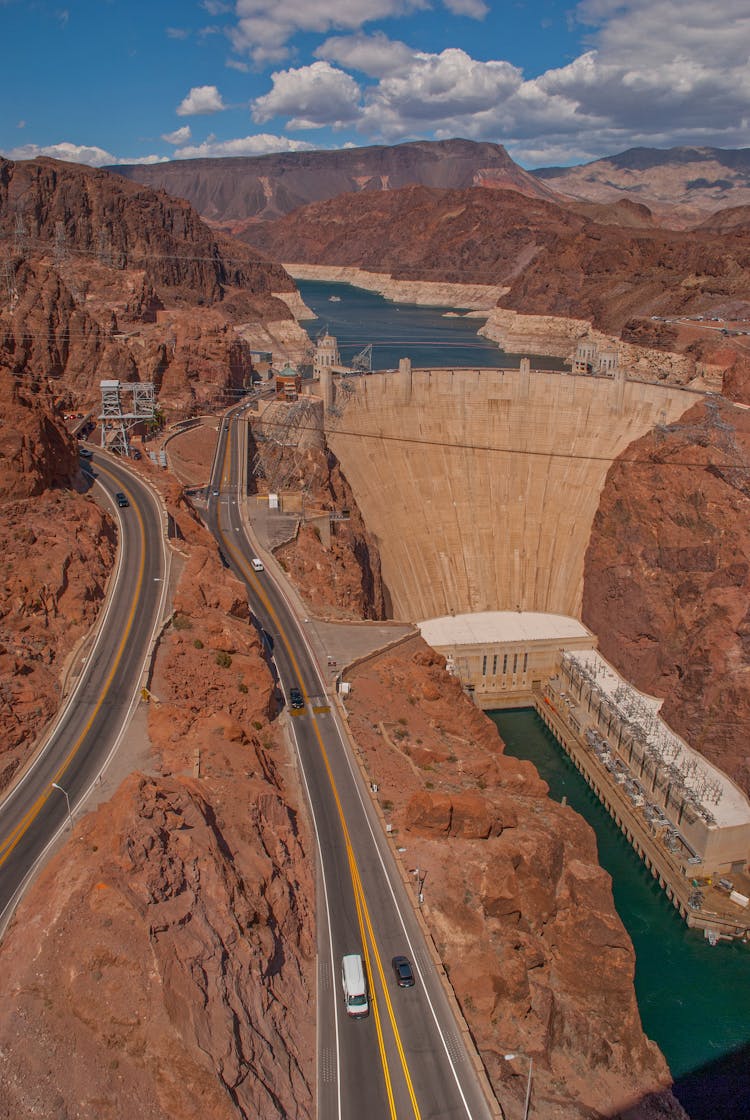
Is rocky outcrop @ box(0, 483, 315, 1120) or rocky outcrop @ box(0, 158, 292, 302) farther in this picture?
rocky outcrop @ box(0, 158, 292, 302)

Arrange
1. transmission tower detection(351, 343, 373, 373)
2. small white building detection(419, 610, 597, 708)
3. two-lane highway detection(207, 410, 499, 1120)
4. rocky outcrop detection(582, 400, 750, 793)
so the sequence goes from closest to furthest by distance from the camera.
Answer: two-lane highway detection(207, 410, 499, 1120), rocky outcrop detection(582, 400, 750, 793), small white building detection(419, 610, 597, 708), transmission tower detection(351, 343, 373, 373)

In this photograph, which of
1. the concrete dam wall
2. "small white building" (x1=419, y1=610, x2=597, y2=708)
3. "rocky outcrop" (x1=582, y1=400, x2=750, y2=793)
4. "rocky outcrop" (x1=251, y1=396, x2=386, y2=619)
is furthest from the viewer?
the concrete dam wall

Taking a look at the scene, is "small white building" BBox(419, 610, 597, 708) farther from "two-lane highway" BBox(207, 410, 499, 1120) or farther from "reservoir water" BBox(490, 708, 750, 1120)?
"two-lane highway" BBox(207, 410, 499, 1120)

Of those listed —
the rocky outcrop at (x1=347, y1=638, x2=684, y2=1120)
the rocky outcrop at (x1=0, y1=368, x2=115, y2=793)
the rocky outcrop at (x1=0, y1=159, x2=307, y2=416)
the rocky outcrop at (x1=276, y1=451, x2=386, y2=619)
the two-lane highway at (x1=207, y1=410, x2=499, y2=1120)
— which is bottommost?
the rocky outcrop at (x1=347, y1=638, x2=684, y2=1120)

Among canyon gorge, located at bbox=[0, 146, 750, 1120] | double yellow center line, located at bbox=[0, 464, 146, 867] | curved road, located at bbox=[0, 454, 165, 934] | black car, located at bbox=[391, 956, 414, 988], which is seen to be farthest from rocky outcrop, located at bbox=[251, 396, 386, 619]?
black car, located at bbox=[391, 956, 414, 988]

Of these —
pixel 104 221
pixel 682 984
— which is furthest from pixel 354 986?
pixel 104 221

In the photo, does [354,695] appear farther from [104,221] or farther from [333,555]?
[104,221]

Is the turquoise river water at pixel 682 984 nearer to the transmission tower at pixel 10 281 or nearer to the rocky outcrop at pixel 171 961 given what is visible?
the rocky outcrop at pixel 171 961
